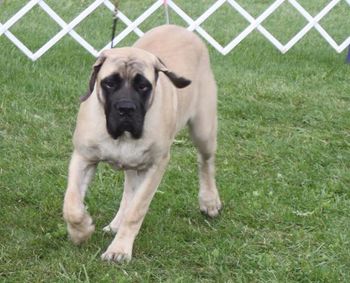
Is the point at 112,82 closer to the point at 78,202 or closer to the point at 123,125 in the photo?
the point at 123,125

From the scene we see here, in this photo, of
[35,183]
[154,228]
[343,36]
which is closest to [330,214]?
[154,228]

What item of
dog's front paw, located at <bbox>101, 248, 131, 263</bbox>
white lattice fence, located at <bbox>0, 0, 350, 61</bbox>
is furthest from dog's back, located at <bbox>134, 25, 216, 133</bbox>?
white lattice fence, located at <bbox>0, 0, 350, 61</bbox>

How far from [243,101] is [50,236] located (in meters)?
3.22

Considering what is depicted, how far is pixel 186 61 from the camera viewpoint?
462 centimetres

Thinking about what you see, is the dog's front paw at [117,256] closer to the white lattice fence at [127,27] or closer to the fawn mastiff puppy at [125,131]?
the fawn mastiff puppy at [125,131]

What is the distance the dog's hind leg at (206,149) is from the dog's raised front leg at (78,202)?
841 mm

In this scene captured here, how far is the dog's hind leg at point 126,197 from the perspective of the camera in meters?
4.30

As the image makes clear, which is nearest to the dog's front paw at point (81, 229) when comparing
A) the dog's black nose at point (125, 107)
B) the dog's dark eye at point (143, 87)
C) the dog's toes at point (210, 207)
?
the dog's black nose at point (125, 107)

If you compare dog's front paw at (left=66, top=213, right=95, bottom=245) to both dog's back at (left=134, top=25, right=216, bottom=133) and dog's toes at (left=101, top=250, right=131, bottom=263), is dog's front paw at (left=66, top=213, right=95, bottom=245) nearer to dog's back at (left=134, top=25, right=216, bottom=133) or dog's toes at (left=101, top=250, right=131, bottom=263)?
dog's toes at (left=101, top=250, right=131, bottom=263)

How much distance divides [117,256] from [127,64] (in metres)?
0.91

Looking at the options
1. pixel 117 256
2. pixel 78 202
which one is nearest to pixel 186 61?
pixel 78 202

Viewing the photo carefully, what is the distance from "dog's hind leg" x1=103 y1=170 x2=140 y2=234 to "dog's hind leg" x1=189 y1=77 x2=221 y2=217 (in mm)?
466

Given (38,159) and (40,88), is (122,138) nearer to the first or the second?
(38,159)

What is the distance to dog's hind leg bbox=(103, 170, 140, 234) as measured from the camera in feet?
14.1
